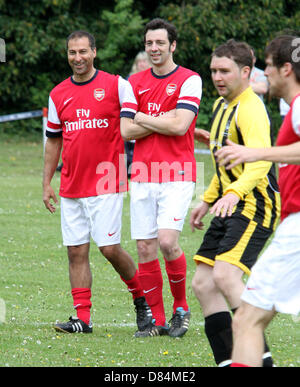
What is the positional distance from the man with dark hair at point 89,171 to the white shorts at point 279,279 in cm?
269

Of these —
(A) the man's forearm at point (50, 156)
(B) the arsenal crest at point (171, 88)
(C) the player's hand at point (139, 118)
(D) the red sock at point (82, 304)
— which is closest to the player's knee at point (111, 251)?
(D) the red sock at point (82, 304)

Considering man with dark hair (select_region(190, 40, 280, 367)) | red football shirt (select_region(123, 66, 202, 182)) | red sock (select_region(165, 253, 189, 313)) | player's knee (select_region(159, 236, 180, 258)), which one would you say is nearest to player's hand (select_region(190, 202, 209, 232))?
man with dark hair (select_region(190, 40, 280, 367))

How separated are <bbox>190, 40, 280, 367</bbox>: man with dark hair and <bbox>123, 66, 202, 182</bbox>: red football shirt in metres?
1.02

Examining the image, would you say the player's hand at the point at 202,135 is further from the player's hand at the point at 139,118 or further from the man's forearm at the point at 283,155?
the man's forearm at the point at 283,155

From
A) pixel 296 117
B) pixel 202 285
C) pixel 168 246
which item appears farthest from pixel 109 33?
pixel 296 117

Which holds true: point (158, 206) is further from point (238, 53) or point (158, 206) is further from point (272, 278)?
point (272, 278)

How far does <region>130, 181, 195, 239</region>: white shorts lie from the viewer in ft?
22.6

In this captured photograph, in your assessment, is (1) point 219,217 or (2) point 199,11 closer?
(1) point 219,217

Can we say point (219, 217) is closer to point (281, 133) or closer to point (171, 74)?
point (281, 133)

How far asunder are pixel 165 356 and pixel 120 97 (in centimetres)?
240

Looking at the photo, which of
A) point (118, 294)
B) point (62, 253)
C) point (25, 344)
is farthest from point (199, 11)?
point (25, 344)

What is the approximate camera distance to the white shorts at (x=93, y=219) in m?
7.20

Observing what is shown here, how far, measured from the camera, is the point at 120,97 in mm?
7297

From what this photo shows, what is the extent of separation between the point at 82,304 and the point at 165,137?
1.66 m
